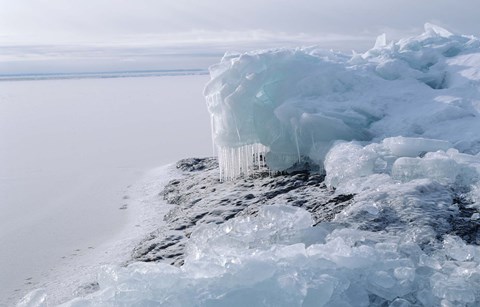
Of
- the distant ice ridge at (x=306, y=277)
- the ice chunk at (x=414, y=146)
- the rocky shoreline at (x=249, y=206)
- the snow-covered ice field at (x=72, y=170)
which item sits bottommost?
the snow-covered ice field at (x=72, y=170)

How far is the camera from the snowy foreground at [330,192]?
9.37 feet

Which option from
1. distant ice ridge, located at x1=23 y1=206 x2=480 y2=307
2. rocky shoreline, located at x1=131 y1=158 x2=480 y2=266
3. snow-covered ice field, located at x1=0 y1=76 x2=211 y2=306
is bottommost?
snow-covered ice field, located at x1=0 y1=76 x2=211 y2=306

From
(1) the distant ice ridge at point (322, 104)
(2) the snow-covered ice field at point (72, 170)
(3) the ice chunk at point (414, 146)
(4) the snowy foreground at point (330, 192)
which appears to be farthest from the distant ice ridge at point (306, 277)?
(1) the distant ice ridge at point (322, 104)

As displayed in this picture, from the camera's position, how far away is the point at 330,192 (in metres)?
4.77

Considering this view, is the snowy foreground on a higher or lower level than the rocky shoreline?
higher

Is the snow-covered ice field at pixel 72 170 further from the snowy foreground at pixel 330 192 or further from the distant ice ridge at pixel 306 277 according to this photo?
the distant ice ridge at pixel 306 277

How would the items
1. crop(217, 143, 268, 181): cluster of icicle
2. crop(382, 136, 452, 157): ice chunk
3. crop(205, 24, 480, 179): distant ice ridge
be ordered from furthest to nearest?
crop(217, 143, 268, 181): cluster of icicle → crop(205, 24, 480, 179): distant ice ridge → crop(382, 136, 452, 157): ice chunk

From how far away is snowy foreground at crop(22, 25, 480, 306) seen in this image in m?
2.86

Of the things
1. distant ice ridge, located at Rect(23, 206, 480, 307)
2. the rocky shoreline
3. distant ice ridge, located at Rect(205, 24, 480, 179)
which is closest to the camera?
distant ice ridge, located at Rect(23, 206, 480, 307)

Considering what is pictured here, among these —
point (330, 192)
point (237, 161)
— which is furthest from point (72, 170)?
point (330, 192)

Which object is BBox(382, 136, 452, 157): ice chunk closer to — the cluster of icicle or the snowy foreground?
the snowy foreground

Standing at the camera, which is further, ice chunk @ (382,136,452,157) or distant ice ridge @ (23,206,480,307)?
ice chunk @ (382,136,452,157)

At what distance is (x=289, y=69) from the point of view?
6.35 meters

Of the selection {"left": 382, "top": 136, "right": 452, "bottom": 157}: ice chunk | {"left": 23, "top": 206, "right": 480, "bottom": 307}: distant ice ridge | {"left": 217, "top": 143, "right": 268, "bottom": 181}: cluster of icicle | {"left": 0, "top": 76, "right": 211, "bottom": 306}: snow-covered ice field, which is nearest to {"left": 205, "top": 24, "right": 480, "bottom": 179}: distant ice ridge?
{"left": 217, "top": 143, "right": 268, "bottom": 181}: cluster of icicle
